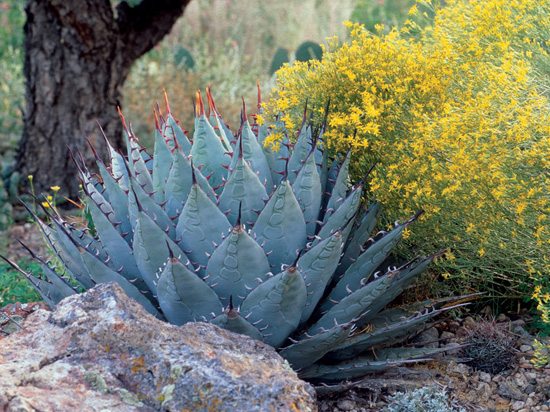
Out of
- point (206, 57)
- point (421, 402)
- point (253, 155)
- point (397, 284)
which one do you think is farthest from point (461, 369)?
point (206, 57)

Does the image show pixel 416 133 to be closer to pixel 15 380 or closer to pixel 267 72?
pixel 15 380

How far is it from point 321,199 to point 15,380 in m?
1.52

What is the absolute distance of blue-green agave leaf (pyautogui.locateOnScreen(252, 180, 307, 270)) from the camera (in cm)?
235

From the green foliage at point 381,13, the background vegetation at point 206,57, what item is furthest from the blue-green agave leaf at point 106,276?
the green foliage at point 381,13

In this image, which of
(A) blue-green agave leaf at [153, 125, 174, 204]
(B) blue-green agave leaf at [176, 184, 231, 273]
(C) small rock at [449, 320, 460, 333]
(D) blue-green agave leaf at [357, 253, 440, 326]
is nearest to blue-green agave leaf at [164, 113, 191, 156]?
(A) blue-green agave leaf at [153, 125, 174, 204]

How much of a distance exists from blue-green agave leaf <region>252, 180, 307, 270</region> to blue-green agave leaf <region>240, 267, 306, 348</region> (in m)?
0.18

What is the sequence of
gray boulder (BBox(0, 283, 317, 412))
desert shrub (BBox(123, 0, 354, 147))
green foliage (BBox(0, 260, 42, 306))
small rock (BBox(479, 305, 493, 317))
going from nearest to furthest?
gray boulder (BBox(0, 283, 317, 412))
small rock (BBox(479, 305, 493, 317))
green foliage (BBox(0, 260, 42, 306))
desert shrub (BBox(123, 0, 354, 147))

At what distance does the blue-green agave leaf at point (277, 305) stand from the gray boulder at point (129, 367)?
254 mm

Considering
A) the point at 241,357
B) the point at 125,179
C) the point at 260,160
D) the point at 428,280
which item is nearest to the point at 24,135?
the point at 125,179

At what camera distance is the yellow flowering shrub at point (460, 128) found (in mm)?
2475

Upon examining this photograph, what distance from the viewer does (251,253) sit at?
225 centimetres

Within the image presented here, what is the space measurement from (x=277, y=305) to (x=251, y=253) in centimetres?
21

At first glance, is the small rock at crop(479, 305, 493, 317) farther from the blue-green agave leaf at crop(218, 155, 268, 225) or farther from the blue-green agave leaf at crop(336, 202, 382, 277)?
the blue-green agave leaf at crop(218, 155, 268, 225)

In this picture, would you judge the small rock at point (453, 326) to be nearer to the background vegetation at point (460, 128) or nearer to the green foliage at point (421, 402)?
the background vegetation at point (460, 128)
